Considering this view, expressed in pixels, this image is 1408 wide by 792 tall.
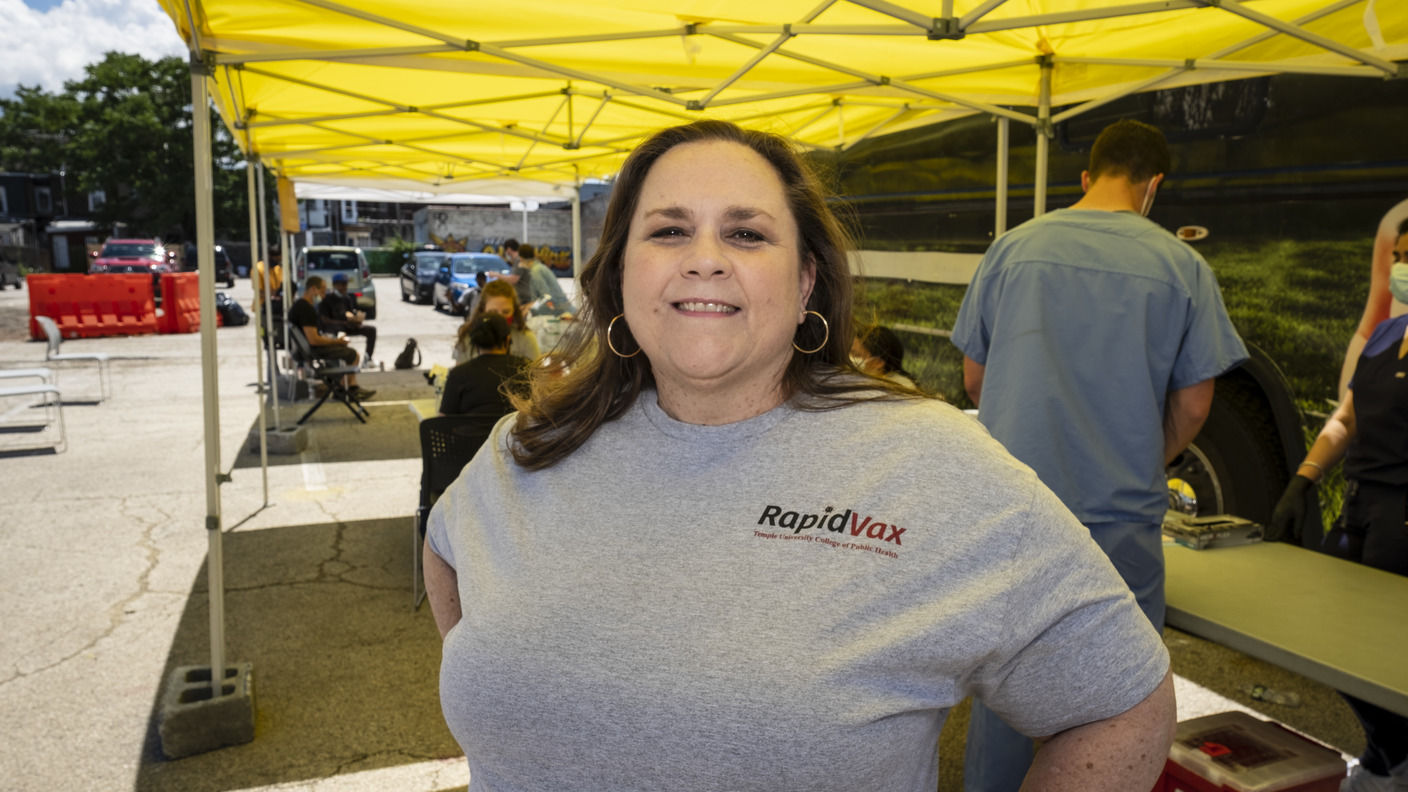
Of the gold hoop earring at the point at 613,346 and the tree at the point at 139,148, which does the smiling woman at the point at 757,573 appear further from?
the tree at the point at 139,148

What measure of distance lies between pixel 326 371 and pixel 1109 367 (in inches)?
339

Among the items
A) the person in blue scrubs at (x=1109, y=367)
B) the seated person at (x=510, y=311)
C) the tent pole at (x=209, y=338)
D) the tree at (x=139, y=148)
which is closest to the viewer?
the person in blue scrubs at (x=1109, y=367)

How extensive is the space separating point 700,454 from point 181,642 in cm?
414

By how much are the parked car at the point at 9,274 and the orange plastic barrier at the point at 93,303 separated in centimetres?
1827

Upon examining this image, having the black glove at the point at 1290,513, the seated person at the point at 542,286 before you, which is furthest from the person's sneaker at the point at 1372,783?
the seated person at the point at 542,286

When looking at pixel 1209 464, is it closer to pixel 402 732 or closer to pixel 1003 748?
pixel 1003 748

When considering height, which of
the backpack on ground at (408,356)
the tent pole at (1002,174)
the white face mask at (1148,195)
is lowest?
the backpack on ground at (408,356)

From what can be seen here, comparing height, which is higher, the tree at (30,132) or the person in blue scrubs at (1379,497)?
the tree at (30,132)

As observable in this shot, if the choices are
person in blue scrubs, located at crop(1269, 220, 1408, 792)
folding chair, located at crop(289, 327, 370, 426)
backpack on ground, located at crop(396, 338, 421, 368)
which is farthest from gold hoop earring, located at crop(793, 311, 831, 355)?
backpack on ground, located at crop(396, 338, 421, 368)

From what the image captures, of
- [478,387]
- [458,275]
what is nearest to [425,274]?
[458,275]

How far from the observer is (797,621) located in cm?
Result: 112

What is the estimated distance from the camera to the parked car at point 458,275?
23500 mm

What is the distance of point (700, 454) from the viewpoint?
4.30 ft

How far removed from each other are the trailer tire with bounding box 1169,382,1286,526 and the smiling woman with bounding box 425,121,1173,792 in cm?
384
